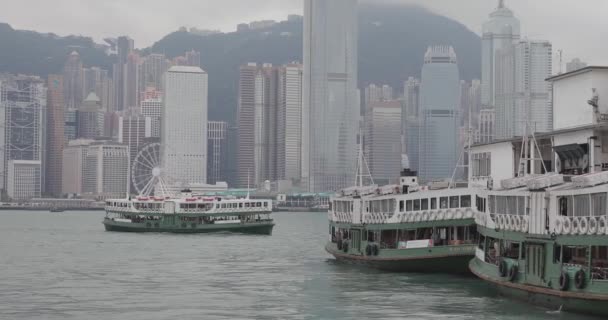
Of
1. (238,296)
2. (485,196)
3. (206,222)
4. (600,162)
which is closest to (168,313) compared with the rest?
(238,296)

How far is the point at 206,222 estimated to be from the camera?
106 meters

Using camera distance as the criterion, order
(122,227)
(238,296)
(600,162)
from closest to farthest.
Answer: (600,162), (238,296), (122,227)

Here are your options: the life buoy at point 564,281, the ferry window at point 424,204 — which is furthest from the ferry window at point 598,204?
the ferry window at point 424,204

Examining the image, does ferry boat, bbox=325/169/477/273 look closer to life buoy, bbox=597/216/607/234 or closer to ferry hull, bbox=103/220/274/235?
life buoy, bbox=597/216/607/234

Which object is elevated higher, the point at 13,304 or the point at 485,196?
the point at 485,196

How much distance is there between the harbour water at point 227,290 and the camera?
1559 inches

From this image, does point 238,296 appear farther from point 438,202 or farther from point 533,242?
point 533,242

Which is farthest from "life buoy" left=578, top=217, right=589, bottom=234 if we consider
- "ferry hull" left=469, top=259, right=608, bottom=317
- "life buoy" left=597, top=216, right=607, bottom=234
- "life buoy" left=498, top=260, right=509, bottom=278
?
"life buoy" left=498, top=260, right=509, bottom=278

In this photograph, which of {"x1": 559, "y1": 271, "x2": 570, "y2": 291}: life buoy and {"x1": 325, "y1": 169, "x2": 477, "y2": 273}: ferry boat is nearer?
{"x1": 559, "y1": 271, "x2": 570, "y2": 291}: life buoy

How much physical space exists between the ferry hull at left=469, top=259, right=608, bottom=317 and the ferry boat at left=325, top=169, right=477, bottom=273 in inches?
312

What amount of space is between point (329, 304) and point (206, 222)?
212 feet

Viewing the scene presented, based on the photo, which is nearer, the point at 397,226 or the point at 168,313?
the point at 168,313

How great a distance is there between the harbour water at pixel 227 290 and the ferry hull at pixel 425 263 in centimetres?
43

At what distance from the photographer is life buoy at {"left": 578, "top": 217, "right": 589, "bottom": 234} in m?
33.7
